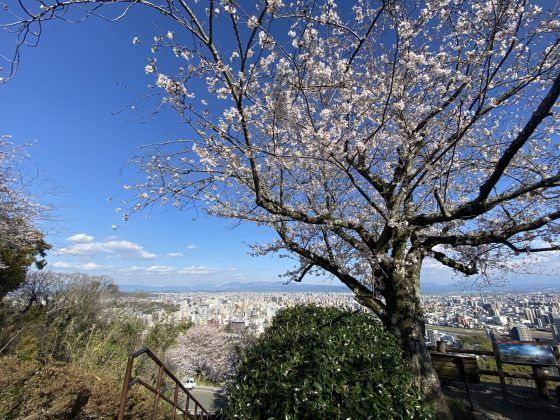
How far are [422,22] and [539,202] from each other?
409 cm

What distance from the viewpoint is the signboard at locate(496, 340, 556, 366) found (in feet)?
20.3

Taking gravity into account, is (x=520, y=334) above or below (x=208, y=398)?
above

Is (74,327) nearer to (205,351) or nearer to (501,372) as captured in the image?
(501,372)

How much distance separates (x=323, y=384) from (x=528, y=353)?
632cm

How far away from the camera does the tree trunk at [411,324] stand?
15.0 ft

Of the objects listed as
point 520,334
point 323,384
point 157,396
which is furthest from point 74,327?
point 520,334

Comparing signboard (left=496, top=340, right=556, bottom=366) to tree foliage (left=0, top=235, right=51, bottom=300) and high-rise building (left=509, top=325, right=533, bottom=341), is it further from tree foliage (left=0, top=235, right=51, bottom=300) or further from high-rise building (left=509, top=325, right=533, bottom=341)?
tree foliage (left=0, top=235, right=51, bottom=300)

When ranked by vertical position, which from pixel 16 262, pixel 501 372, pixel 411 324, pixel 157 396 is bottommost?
pixel 501 372

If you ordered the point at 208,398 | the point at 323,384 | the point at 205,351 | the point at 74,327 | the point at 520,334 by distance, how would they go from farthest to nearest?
the point at 205,351 → the point at 208,398 → the point at 74,327 → the point at 520,334 → the point at 323,384

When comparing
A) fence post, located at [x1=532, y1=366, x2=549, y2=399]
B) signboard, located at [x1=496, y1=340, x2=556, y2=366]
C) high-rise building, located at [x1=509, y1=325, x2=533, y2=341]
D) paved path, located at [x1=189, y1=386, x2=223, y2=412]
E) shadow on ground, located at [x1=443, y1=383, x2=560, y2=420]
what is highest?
signboard, located at [x1=496, y1=340, x2=556, y2=366]

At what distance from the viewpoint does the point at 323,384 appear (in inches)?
98.2

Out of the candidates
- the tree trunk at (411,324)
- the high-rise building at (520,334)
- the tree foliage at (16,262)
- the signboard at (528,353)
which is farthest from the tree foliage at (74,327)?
the high-rise building at (520,334)

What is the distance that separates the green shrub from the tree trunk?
7.17 ft

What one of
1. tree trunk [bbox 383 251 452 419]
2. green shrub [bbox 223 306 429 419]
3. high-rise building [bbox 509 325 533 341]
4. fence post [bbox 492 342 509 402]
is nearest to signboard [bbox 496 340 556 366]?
fence post [bbox 492 342 509 402]
